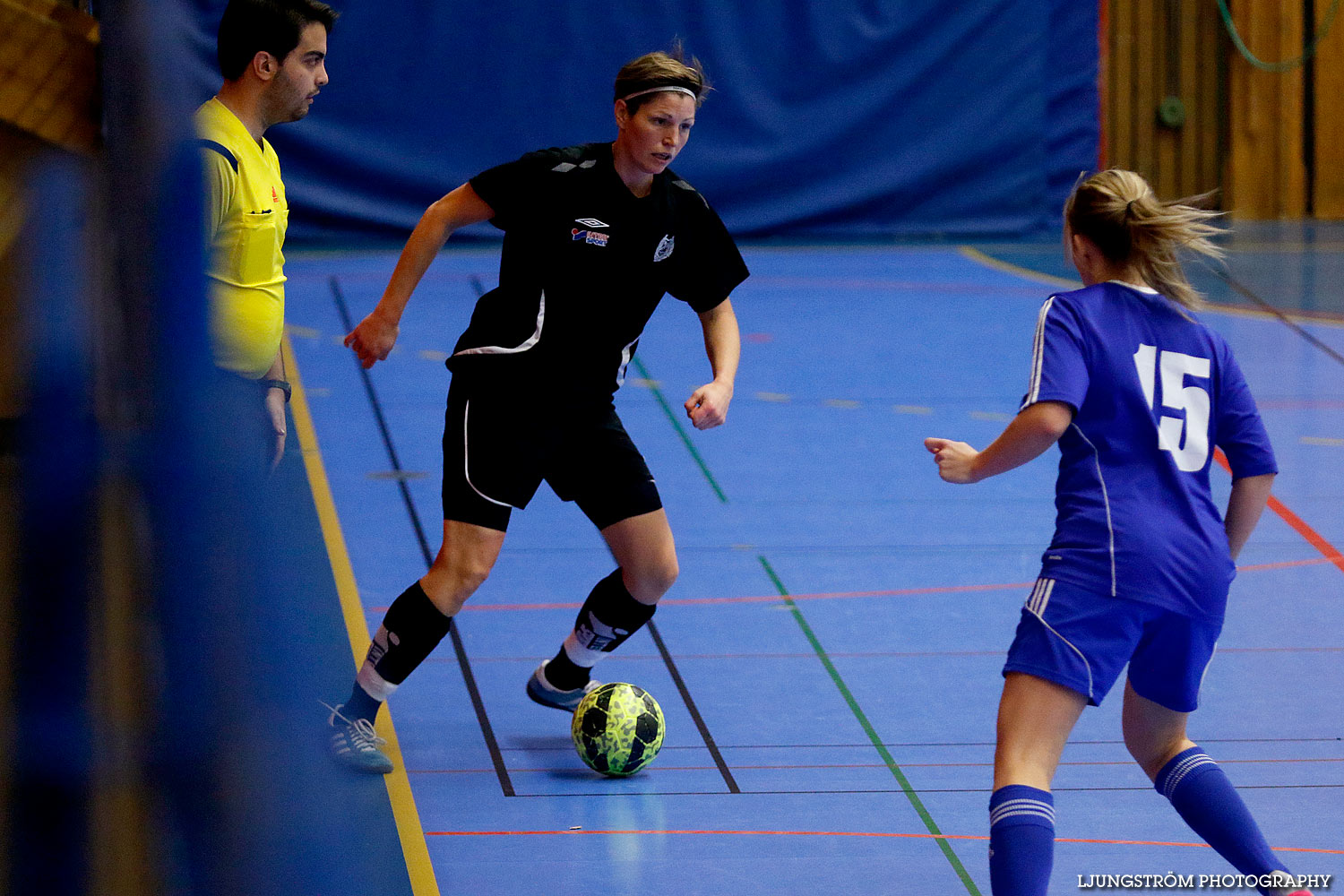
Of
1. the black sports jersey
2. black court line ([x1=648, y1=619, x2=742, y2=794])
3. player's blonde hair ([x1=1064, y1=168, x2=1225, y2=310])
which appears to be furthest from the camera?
black court line ([x1=648, y1=619, x2=742, y2=794])

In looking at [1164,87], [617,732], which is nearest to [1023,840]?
[617,732]

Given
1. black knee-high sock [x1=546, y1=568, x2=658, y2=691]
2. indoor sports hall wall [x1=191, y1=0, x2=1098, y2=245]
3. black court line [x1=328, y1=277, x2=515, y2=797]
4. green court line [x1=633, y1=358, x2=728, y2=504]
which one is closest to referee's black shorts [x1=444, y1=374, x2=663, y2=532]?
black knee-high sock [x1=546, y1=568, x2=658, y2=691]

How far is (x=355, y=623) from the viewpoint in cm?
499

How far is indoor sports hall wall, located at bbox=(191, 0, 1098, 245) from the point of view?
1268 cm

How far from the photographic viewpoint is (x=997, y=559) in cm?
589

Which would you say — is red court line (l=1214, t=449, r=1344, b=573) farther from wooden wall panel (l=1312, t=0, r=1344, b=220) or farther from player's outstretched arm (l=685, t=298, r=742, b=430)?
wooden wall panel (l=1312, t=0, r=1344, b=220)

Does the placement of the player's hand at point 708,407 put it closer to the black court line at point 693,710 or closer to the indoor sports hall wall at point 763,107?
the black court line at point 693,710

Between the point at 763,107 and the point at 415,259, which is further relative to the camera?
the point at 763,107

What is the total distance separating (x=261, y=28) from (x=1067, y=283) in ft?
27.8

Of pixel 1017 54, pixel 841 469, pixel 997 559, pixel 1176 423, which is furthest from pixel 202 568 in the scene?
pixel 1017 54

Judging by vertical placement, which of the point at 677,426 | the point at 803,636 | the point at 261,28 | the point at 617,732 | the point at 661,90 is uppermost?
the point at 261,28

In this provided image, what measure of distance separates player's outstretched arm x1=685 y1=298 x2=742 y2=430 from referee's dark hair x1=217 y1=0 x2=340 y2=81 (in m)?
1.15

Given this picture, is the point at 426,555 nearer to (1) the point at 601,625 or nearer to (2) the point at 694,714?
(2) the point at 694,714

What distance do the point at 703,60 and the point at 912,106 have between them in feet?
5.84
